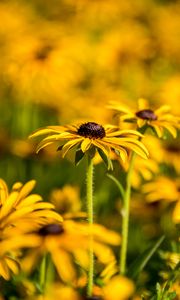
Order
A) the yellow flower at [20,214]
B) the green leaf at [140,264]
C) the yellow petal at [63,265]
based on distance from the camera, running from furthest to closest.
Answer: the green leaf at [140,264]
the yellow flower at [20,214]
the yellow petal at [63,265]

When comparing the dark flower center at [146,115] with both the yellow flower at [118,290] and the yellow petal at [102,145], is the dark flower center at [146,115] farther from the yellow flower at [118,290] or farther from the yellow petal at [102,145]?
the yellow flower at [118,290]

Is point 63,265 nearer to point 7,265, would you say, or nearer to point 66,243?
Result: point 66,243

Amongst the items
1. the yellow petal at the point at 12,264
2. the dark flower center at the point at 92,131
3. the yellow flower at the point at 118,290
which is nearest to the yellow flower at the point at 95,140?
the dark flower center at the point at 92,131

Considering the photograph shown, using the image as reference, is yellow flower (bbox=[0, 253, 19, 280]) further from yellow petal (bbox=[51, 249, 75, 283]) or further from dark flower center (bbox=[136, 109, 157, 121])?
dark flower center (bbox=[136, 109, 157, 121])

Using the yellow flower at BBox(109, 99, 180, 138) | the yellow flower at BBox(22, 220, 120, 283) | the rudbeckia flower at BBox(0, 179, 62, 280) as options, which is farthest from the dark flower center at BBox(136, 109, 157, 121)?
the yellow flower at BBox(22, 220, 120, 283)

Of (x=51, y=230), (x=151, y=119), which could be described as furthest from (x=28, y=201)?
(x=151, y=119)

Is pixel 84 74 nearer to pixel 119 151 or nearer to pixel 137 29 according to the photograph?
pixel 137 29

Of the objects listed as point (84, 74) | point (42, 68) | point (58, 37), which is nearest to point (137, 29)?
point (84, 74)

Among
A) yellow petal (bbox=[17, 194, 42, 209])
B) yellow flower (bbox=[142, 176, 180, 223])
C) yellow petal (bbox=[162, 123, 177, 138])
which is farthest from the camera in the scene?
yellow flower (bbox=[142, 176, 180, 223])
